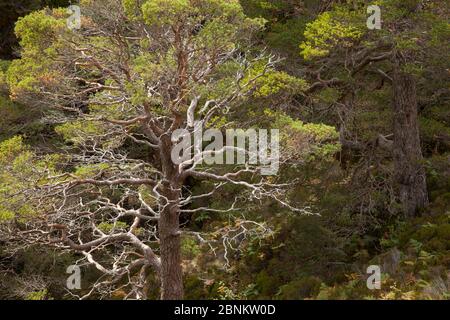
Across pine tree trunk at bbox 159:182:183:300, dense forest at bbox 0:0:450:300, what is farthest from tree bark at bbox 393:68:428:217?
pine tree trunk at bbox 159:182:183:300

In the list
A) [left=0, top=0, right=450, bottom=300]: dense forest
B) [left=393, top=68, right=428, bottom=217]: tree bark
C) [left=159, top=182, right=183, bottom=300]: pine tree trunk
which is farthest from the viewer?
[left=393, top=68, right=428, bottom=217]: tree bark

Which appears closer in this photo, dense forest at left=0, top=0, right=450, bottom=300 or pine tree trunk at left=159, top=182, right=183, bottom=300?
dense forest at left=0, top=0, right=450, bottom=300

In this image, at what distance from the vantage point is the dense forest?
9594mm

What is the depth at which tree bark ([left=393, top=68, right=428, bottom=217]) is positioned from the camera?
41.6 ft

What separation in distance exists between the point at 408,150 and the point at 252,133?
4.44 metres

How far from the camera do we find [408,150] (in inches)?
507

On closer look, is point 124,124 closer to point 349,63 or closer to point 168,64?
point 168,64

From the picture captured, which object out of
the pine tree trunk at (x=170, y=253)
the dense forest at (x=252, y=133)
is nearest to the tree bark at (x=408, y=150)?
the dense forest at (x=252, y=133)

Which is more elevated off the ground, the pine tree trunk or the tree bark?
the tree bark

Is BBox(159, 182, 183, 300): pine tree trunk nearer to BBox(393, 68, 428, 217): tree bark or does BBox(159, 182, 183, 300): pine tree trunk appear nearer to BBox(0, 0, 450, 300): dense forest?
BBox(0, 0, 450, 300): dense forest

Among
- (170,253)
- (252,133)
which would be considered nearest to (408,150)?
(252,133)

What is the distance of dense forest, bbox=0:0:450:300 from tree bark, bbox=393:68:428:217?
0.03 metres

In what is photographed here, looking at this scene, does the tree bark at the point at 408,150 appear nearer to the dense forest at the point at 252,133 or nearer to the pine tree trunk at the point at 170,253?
the dense forest at the point at 252,133

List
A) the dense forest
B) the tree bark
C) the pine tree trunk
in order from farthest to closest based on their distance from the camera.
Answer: the tree bark
the pine tree trunk
the dense forest
